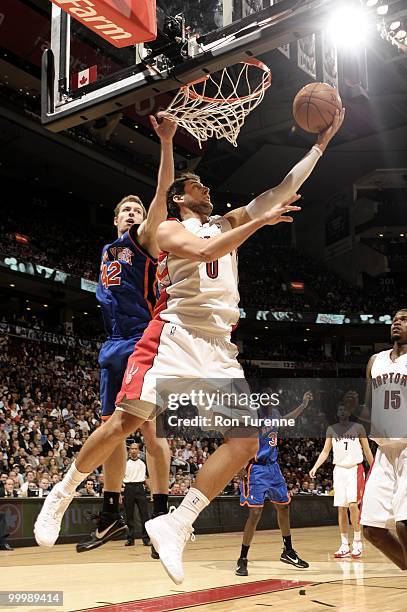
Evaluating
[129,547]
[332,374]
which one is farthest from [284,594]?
[332,374]

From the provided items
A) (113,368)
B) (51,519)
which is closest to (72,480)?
(51,519)

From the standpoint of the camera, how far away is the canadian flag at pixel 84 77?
5.20 metres

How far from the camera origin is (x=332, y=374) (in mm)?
29922

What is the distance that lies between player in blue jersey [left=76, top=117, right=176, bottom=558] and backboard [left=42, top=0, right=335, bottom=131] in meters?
0.36

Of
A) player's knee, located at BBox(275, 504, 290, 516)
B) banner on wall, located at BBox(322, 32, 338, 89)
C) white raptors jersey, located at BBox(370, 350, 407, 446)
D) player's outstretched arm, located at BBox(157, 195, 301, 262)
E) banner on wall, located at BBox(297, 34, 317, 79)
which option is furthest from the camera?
player's knee, located at BBox(275, 504, 290, 516)

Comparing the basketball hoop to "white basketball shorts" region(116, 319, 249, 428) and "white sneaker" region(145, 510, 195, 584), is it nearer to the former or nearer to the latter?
"white basketball shorts" region(116, 319, 249, 428)

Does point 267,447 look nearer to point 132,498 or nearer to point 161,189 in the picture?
point 132,498

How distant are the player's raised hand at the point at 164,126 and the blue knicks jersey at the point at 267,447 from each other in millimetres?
5044

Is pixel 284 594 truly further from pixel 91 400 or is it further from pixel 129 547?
pixel 91 400

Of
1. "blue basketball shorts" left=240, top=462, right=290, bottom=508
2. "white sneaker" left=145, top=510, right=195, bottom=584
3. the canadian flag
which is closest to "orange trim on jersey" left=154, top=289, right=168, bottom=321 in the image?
"white sneaker" left=145, top=510, right=195, bottom=584

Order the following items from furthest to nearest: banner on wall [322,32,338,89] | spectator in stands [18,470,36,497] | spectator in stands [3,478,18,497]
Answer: spectator in stands [18,470,36,497] < spectator in stands [3,478,18,497] < banner on wall [322,32,338,89]

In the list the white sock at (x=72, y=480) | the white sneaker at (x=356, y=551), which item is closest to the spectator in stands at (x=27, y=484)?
the white sneaker at (x=356, y=551)

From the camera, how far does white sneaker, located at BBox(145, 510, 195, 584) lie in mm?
3545

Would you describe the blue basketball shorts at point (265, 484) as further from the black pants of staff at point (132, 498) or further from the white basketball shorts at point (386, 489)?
the white basketball shorts at point (386, 489)
